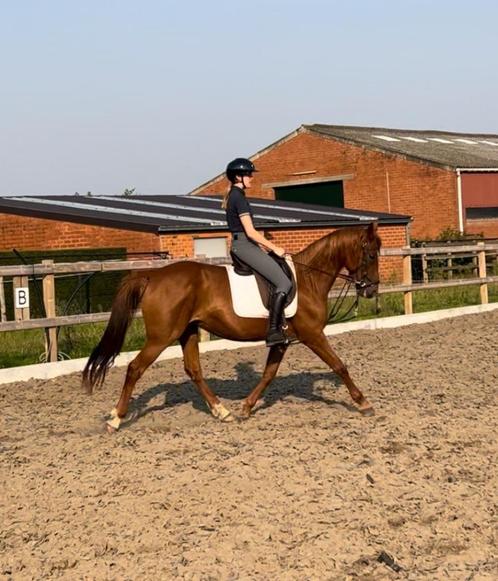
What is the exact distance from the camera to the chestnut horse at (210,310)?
8062 millimetres

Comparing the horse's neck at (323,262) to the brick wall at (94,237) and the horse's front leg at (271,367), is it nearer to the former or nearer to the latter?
the horse's front leg at (271,367)

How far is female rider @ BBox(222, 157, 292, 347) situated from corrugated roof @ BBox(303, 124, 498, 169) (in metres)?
27.1

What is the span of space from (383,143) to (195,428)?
1278 inches

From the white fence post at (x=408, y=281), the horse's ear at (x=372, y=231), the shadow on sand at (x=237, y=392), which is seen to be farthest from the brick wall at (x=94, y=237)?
the horse's ear at (x=372, y=231)

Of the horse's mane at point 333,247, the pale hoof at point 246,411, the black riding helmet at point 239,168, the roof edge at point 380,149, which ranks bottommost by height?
the pale hoof at point 246,411

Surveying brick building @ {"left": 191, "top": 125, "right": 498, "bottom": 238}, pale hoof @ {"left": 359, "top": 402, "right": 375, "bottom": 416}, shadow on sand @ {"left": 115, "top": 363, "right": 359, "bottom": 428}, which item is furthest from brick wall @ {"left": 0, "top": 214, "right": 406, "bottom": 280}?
pale hoof @ {"left": 359, "top": 402, "right": 375, "bottom": 416}

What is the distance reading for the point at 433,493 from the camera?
5.61 m

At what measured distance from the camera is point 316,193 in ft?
128

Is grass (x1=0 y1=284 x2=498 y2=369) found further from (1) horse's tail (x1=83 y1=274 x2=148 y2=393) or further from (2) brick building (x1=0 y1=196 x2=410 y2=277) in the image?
(2) brick building (x1=0 y1=196 x2=410 y2=277)

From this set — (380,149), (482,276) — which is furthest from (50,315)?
(380,149)

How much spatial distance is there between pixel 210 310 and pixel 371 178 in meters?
29.3

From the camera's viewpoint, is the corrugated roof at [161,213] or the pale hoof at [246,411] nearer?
the pale hoof at [246,411]

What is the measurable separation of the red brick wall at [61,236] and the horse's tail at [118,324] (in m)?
14.5

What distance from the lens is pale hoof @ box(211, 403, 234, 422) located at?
8211 millimetres
